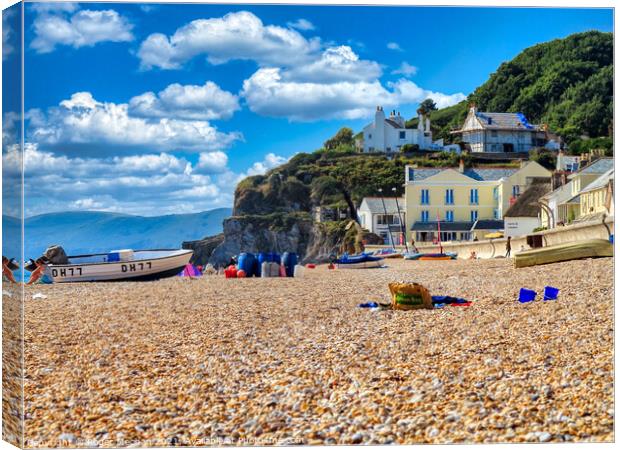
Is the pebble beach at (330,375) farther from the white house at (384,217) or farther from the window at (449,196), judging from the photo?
the white house at (384,217)

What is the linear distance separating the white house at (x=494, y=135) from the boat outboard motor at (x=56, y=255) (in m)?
10.1

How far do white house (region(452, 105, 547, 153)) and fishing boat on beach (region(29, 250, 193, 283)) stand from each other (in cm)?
833

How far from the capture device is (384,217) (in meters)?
33.4

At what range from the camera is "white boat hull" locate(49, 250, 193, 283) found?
16.0 metres

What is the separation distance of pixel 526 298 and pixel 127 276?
10395mm

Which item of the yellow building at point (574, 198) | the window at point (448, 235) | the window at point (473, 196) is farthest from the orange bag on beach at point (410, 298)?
the window at point (473, 196)

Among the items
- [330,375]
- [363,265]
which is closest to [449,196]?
[363,265]

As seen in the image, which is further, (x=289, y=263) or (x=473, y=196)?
(x=473, y=196)

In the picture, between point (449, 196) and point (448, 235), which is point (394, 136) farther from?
point (448, 235)

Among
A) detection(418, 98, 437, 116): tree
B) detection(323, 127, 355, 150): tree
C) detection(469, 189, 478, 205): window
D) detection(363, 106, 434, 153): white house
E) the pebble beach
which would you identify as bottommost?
A: the pebble beach

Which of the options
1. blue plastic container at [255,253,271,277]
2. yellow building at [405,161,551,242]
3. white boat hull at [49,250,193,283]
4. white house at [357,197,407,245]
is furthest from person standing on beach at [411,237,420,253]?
white boat hull at [49,250,193,283]

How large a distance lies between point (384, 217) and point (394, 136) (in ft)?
11.1

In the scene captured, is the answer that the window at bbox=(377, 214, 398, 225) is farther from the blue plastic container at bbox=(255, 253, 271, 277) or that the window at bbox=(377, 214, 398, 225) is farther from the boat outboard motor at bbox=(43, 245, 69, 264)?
the boat outboard motor at bbox=(43, 245, 69, 264)

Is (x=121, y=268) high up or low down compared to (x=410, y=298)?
up
